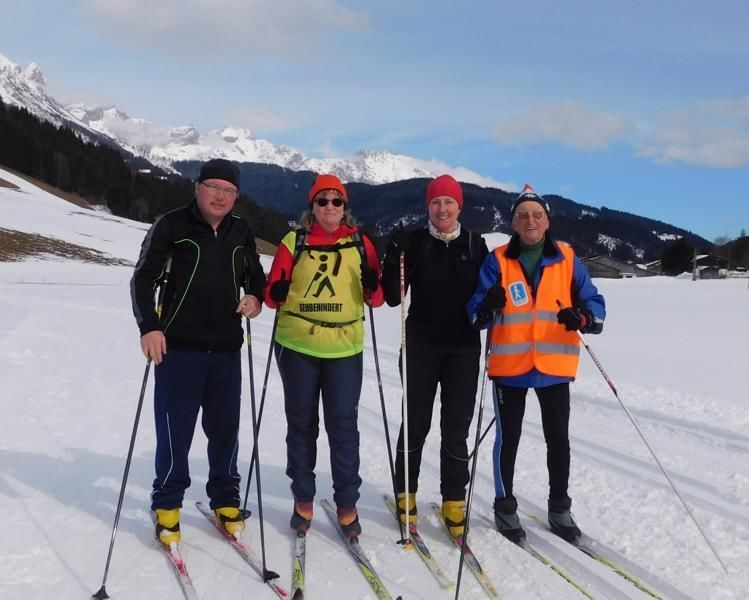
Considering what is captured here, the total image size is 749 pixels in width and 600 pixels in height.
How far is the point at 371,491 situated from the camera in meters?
5.15

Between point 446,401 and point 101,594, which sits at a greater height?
point 446,401

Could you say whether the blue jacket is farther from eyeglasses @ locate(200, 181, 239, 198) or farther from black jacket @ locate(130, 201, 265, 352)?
eyeglasses @ locate(200, 181, 239, 198)

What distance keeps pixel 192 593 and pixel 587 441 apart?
4.75 metres

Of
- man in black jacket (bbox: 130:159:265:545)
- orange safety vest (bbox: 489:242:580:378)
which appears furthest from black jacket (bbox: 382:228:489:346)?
man in black jacket (bbox: 130:159:265:545)

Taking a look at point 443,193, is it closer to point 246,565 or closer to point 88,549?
point 246,565

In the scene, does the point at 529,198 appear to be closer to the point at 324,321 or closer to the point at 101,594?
the point at 324,321

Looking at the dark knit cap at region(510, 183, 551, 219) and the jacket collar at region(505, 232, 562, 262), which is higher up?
the dark knit cap at region(510, 183, 551, 219)

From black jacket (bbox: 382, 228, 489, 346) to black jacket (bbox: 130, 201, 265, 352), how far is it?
1086 mm

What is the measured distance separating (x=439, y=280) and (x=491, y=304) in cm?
41

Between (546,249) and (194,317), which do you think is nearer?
(194,317)

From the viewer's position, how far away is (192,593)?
3.43m

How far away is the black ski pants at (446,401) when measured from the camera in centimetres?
411

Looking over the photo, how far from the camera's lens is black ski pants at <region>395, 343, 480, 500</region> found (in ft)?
13.5

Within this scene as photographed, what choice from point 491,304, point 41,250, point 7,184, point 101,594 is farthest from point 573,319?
point 7,184
